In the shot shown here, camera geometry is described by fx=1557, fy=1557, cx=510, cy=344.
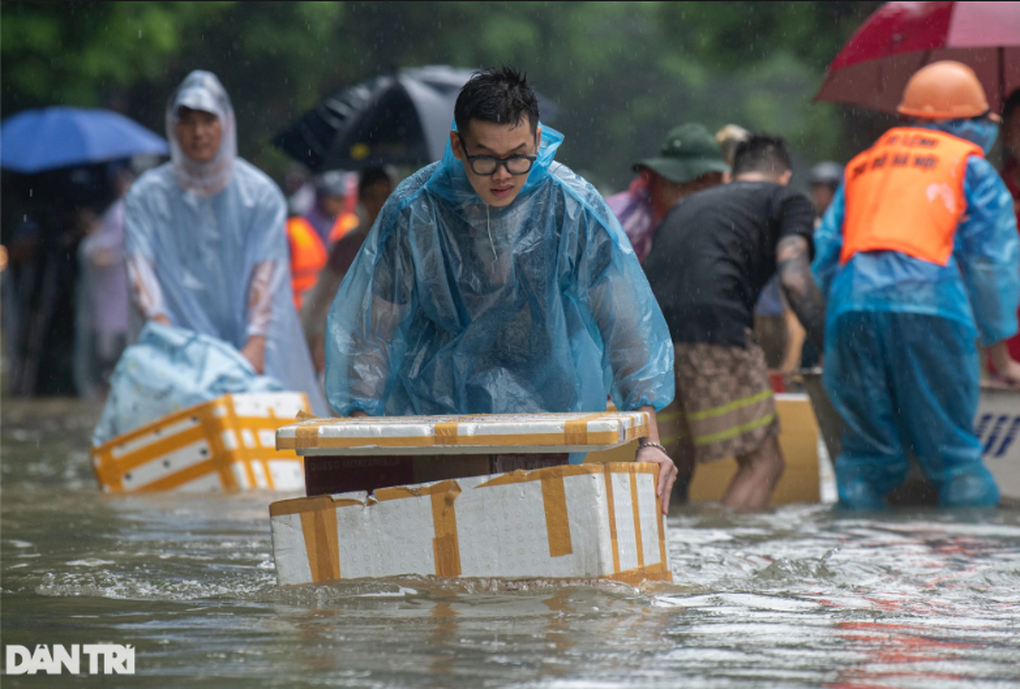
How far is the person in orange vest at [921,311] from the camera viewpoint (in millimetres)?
6023

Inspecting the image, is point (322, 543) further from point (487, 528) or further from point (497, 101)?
point (497, 101)

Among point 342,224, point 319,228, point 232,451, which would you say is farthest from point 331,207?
point 232,451

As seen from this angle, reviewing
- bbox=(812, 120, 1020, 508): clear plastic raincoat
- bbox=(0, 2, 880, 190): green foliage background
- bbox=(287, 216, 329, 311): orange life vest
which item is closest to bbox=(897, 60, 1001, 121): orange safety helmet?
bbox=(812, 120, 1020, 508): clear plastic raincoat

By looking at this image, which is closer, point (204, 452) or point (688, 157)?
point (204, 452)

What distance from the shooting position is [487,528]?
3607 millimetres

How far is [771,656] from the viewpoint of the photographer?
3.36m

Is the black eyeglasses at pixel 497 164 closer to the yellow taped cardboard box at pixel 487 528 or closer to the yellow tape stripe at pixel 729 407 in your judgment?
the yellow taped cardboard box at pixel 487 528

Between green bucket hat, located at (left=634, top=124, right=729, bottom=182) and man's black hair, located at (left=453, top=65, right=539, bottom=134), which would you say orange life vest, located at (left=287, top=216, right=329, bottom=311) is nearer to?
green bucket hat, located at (left=634, top=124, right=729, bottom=182)

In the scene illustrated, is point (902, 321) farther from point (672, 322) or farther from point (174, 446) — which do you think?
point (174, 446)

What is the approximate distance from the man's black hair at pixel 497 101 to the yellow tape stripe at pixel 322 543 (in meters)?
1.00

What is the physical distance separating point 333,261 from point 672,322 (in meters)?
3.11

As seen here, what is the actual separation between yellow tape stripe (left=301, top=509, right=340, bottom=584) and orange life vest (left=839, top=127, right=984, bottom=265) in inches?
123

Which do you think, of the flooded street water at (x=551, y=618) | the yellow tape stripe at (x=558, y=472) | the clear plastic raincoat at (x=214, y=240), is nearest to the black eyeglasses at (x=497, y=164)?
the yellow tape stripe at (x=558, y=472)

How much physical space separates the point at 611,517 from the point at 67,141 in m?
11.6
